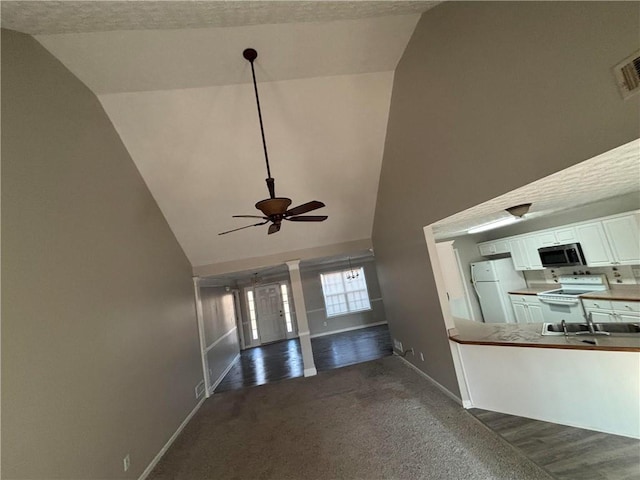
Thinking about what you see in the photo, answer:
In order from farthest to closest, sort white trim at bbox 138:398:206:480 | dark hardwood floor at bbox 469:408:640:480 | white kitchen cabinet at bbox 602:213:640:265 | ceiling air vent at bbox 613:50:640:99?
white kitchen cabinet at bbox 602:213:640:265 → white trim at bbox 138:398:206:480 → dark hardwood floor at bbox 469:408:640:480 → ceiling air vent at bbox 613:50:640:99

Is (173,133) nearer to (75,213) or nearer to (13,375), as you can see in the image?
(75,213)

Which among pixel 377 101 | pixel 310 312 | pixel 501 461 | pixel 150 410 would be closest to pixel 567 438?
pixel 501 461

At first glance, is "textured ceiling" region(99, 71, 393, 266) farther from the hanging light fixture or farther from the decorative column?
the hanging light fixture

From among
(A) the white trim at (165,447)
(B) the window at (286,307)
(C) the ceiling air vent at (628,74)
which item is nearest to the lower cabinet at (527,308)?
(C) the ceiling air vent at (628,74)

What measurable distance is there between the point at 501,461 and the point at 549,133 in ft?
8.51

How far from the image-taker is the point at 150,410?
9.45 ft

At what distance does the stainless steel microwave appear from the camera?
3916 mm

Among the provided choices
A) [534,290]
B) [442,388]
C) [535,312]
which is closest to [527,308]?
[535,312]

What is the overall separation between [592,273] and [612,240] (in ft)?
2.69

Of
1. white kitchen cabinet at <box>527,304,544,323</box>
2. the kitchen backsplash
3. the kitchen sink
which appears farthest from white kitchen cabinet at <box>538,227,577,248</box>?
the kitchen sink

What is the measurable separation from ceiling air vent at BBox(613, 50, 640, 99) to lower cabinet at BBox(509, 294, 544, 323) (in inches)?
177

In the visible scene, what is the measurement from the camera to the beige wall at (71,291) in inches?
63.4

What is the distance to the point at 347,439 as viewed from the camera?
9.12 feet

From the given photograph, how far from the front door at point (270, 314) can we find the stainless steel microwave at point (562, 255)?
24.0ft
